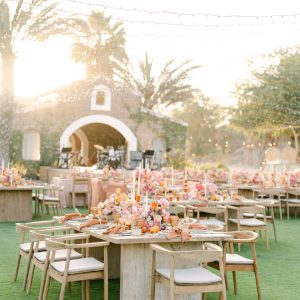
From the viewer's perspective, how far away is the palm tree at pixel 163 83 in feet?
108

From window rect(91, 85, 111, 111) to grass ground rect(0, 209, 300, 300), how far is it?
1648 centimetres

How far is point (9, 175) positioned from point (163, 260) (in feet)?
25.7

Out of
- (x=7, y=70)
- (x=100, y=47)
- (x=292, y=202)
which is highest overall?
(x=100, y=47)

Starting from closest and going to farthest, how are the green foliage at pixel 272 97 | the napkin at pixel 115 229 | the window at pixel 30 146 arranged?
the napkin at pixel 115 229, the window at pixel 30 146, the green foliage at pixel 272 97

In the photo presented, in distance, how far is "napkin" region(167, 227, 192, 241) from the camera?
571cm

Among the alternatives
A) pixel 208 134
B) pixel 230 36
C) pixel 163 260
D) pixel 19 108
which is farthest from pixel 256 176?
pixel 208 134

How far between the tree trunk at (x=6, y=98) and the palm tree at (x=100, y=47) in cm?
1356

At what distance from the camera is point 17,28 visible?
18.3 meters

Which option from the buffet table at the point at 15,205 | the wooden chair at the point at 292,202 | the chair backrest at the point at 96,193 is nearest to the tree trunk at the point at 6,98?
the buffet table at the point at 15,205

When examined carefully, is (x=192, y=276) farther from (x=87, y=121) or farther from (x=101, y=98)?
(x=101, y=98)

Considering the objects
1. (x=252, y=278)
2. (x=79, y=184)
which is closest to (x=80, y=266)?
(x=252, y=278)

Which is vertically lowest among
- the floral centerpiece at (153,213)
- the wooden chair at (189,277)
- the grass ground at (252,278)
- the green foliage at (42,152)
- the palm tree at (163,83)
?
the grass ground at (252,278)

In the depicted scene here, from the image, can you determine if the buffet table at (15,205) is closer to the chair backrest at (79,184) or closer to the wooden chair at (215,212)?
the chair backrest at (79,184)

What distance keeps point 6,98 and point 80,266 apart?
14.2m
